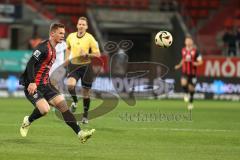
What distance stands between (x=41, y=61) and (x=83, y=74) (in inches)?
188

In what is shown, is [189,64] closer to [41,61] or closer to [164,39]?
[164,39]

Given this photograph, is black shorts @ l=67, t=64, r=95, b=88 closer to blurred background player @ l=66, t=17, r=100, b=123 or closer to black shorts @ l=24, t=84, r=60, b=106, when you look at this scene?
blurred background player @ l=66, t=17, r=100, b=123

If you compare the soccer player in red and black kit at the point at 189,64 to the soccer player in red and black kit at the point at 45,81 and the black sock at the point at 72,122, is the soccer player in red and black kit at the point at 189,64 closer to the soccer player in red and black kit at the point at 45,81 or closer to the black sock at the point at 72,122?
the soccer player in red and black kit at the point at 45,81

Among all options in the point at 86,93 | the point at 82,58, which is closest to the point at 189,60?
the point at 82,58

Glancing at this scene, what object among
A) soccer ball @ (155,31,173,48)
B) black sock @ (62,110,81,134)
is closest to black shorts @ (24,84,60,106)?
black sock @ (62,110,81,134)

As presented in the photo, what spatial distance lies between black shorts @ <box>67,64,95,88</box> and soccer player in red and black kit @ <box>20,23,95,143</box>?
4.07 metres

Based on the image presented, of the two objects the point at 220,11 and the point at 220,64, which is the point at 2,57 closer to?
the point at 220,64

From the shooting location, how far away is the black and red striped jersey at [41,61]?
1205 centimetres

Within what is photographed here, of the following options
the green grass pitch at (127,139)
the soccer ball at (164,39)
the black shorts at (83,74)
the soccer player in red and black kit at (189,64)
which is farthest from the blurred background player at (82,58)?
the soccer player in red and black kit at (189,64)

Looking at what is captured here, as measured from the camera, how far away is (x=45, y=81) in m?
12.5

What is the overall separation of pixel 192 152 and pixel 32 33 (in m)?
24.1

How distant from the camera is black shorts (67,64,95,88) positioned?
1678 cm

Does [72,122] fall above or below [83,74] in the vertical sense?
below

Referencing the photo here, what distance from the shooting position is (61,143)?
1244 centimetres
